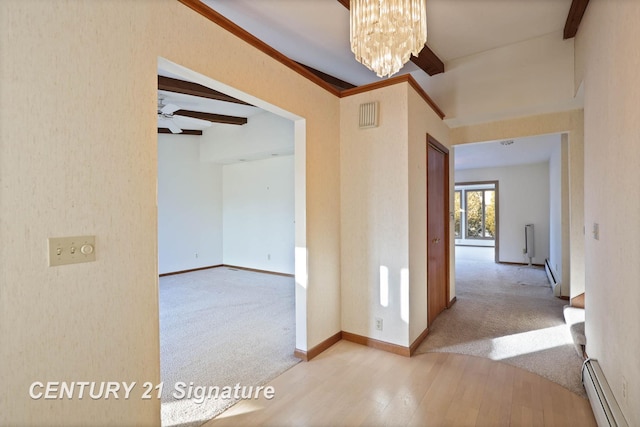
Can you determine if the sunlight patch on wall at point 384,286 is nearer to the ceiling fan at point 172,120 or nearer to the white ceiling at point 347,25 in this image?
the white ceiling at point 347,25

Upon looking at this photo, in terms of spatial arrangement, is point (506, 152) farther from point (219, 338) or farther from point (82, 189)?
point (82, 189)

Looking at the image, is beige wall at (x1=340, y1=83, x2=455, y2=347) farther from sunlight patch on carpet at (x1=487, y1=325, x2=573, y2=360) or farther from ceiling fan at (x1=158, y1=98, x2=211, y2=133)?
ceiling fan at (x1=158, y1=98, x2=211, y2=133)

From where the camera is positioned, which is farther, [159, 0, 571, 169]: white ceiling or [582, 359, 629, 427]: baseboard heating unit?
[159, 0, 571, 169]: white ceiling

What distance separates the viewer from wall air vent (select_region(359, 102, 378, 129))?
115 inches

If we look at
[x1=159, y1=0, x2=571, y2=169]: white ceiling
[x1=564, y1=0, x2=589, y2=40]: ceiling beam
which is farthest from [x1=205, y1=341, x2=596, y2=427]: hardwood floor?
[x1=564, y1=0, x2=589, y2=40]: ceiling beam

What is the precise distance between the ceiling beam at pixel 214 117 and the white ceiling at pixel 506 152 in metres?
3.98

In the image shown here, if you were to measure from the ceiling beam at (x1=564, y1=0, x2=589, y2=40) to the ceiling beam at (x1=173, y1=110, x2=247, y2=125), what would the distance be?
4926 millimetres

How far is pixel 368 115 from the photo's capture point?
2961 mm

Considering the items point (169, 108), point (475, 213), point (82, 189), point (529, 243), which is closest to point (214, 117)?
point (169, 108)

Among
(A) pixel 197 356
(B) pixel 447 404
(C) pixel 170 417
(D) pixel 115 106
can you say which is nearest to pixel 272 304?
(A) pixel 197 356

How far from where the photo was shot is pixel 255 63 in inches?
89.4

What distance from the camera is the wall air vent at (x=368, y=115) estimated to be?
2.92 metres

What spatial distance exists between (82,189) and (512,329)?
159 inches

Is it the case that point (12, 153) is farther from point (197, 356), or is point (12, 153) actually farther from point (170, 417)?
point (197, 356)
